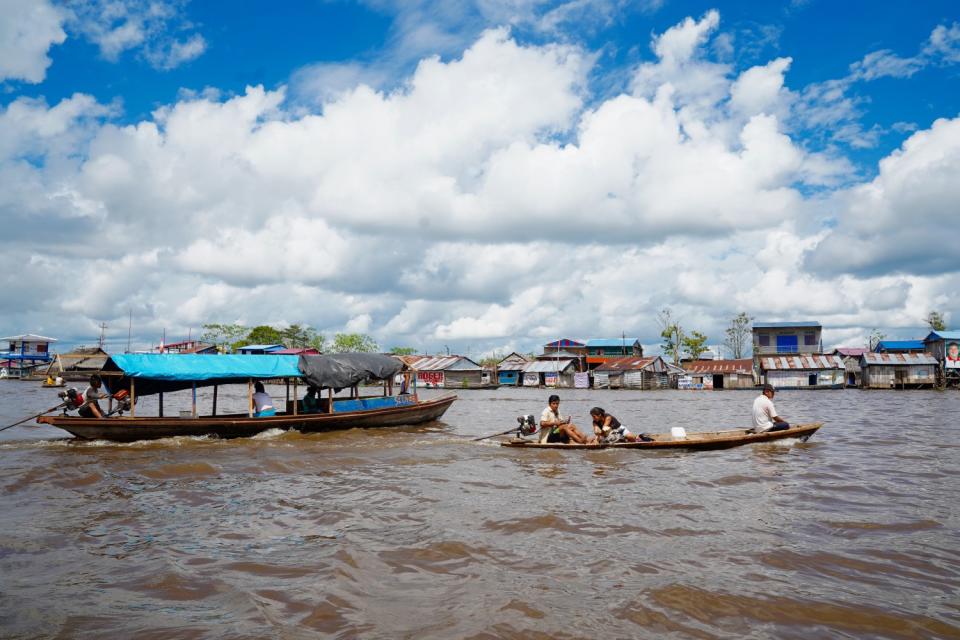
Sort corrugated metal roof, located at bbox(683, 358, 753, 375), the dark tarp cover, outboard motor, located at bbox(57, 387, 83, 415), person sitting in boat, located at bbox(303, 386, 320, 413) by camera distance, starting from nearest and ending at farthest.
Answer: outboard motor, located at bbox(57, 387, 83, 415) < the dark tarp cover < person sitting in boat, located at bbox(303, 386, 320, 413) < corrugated metal roof, located at bbox(683, 358, 753, 375)

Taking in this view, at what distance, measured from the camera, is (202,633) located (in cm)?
398

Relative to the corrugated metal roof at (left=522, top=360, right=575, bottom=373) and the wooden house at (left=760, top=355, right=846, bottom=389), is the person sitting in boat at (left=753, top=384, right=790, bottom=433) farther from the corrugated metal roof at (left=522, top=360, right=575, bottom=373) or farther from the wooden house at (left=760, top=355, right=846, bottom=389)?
the corrugated metal roof at (left=522, top=360, right=575, bottom=373)

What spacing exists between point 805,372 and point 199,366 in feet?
150

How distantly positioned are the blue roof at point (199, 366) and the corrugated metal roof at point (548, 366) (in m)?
42.9

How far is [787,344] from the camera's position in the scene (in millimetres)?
50250

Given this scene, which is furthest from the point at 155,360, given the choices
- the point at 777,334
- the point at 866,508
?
the point at 777,334

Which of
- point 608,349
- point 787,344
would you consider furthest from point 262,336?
point 787,344

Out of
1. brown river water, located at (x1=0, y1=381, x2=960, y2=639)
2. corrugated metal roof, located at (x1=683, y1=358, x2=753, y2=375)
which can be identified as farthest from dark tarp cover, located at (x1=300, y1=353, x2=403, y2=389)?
corrugated metal roof, located at (x1=683, y1=358, x2=753, y2=375)

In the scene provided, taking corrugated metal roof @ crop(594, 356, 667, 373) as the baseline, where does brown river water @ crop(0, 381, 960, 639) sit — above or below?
below

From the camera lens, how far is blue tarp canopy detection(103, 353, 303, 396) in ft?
44.1

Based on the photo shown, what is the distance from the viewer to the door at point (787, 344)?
1969 inches

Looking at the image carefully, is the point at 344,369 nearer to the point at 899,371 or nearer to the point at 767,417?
the point at 767,417

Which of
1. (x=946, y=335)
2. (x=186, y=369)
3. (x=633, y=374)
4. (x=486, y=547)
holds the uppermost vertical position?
(x=946, y=335)

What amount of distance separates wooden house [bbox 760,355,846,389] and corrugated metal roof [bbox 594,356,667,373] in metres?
9.38
